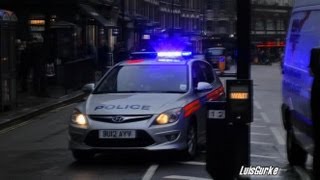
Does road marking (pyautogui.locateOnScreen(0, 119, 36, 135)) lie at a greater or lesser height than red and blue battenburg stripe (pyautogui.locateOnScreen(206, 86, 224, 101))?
lesser

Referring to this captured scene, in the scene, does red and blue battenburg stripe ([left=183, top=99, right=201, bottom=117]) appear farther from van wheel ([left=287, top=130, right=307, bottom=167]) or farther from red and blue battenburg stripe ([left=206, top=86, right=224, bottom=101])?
van wheel ([left=287, top=130, right=307, bottom=167])

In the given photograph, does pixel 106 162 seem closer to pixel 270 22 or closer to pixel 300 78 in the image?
pixel 300 78

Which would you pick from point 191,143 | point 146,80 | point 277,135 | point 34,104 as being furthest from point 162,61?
point 34,104

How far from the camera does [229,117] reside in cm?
686

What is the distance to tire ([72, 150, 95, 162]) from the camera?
9.78 meters

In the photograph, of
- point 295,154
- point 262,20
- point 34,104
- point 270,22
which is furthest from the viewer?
point 270,22

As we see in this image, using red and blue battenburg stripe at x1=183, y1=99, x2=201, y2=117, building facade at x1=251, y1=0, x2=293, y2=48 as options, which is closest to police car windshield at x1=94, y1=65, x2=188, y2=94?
red and blue battenburg stripe at x1=183, y1=99, x2=201, y2=117

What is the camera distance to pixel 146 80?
10828 mm

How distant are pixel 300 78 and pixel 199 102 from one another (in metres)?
2.47

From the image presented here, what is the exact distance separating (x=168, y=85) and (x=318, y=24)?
3.33 meters

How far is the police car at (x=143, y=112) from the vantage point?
9438 millimetres

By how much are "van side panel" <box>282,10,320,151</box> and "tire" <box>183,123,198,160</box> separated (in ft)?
4.61

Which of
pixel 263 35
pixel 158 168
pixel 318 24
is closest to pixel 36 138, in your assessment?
pixel 158 168

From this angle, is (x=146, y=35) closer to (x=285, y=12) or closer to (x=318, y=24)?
(x=285, y=12)
